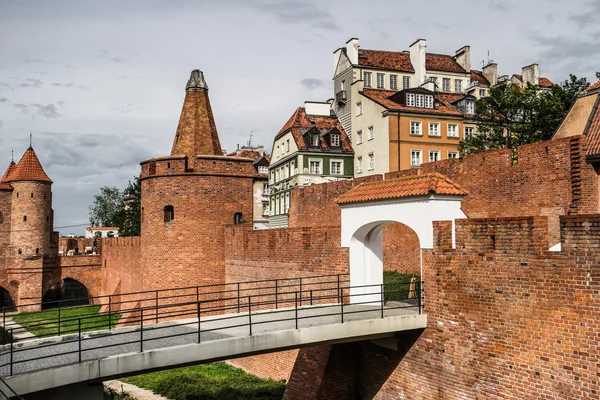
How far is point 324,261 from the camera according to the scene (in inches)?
567

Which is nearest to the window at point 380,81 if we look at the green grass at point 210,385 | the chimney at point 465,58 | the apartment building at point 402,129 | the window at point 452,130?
the apartment building at point 402,129

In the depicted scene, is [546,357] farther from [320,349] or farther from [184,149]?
[184,149]

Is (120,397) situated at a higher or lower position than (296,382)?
lower

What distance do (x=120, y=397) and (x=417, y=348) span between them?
8900 millimetres

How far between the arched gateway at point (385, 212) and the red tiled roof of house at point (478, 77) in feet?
132

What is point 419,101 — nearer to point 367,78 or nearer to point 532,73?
point 367,78

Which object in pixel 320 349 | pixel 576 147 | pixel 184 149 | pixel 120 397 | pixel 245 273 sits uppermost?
pixel 184 149

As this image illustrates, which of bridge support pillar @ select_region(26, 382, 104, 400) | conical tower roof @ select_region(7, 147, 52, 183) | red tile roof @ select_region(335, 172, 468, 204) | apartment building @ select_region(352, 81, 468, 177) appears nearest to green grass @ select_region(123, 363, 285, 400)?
red tile roof @ select_region(335, 172, 468, 204)

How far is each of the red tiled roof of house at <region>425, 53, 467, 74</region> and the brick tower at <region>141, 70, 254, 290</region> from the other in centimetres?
2928

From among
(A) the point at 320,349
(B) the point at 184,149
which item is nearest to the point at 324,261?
(A) the point at 320,349

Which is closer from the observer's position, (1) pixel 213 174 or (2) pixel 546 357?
(2) pixel 546 357

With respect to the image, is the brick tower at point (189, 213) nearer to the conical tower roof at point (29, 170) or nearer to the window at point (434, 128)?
the window at point (434, 128)

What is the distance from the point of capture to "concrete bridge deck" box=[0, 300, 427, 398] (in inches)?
322

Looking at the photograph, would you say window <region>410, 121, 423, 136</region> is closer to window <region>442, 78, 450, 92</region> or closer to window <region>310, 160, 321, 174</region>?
window <region>310, 160, 321, 174</region>
